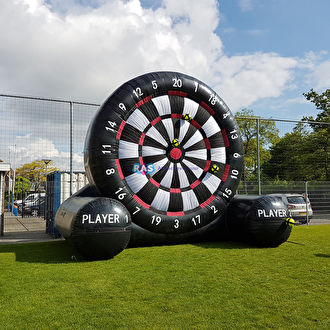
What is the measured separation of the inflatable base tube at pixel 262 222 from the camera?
201 inches

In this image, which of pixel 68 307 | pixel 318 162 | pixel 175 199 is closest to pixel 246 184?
pixel 175 199

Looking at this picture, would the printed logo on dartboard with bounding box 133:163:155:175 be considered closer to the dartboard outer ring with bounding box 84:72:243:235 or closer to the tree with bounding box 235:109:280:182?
the dartboard outer ring with bounding box 84:72:243:235

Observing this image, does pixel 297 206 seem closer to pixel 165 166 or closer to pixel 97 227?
pixel 165 166

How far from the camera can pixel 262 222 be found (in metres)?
5.08

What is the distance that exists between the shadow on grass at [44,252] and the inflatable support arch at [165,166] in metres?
0.36

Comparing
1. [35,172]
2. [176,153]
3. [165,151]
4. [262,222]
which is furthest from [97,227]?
[35,172]

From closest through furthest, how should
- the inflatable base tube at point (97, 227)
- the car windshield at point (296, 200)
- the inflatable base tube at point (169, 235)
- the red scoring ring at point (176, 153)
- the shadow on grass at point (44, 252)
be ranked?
the inflatable base tube at point (97, 227) → the shadow on grass at point (44, 252) → the inflatable base tube at point (169, 235) → the red scoring ring at point (176, 153) → the car windshield at point (296, 200)

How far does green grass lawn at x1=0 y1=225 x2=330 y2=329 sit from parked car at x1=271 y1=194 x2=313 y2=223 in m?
4.21

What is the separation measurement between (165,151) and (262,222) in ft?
6.19

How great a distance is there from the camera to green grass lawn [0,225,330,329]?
7.96ft

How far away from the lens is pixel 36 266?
4.02 metres

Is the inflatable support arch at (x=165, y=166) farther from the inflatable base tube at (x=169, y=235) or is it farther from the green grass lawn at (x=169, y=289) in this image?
the green grass lawn at (x=169, y=289)

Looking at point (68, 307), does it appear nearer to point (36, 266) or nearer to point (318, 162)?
point (36, 266)

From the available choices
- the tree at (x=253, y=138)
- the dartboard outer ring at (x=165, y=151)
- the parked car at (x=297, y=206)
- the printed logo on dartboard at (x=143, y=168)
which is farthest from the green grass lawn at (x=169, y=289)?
the tree at (x=253, y=138)
